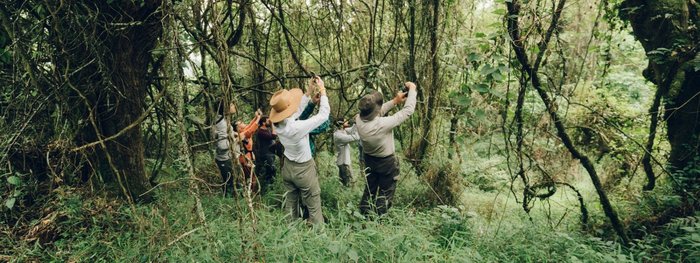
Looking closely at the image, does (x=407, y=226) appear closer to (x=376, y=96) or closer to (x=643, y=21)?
(x=376, y=96)

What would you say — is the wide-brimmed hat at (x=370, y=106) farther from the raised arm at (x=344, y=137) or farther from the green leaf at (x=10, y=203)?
the green leaf at (x=10, y=203)

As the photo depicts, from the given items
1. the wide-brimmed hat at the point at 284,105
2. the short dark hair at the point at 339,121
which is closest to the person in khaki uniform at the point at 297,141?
the wide-brimmed hat at the point at 284,105

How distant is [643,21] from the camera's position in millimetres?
4312

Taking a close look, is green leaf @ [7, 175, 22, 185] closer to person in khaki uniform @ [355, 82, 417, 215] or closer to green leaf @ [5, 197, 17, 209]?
green leaf @ [5, 197, 17, 209]

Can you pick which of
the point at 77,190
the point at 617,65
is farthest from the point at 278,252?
the point at 617,65

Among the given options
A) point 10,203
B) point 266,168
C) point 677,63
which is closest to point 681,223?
point 677,63

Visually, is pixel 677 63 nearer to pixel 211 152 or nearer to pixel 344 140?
pixel 344 140

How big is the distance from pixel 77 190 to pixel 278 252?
2.23 meters

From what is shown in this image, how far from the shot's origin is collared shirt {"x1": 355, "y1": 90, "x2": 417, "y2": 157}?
184 inches

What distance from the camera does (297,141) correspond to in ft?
13.5

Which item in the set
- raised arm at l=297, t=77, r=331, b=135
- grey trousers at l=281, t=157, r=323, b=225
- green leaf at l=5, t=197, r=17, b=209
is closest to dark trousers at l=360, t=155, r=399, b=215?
grey trousers at l=281, t=157, r=323, b=225

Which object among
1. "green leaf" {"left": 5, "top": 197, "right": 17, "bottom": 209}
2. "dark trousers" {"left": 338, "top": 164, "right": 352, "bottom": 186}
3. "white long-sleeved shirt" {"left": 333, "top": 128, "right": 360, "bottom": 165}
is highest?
"green leaf" {"left": 5, "top": 197, "right": 17, "bottom": 209}

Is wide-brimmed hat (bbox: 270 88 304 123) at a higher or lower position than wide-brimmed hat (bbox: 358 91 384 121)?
higher

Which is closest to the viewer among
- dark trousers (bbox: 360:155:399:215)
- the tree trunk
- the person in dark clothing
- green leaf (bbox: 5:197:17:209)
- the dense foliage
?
the dense foliage
